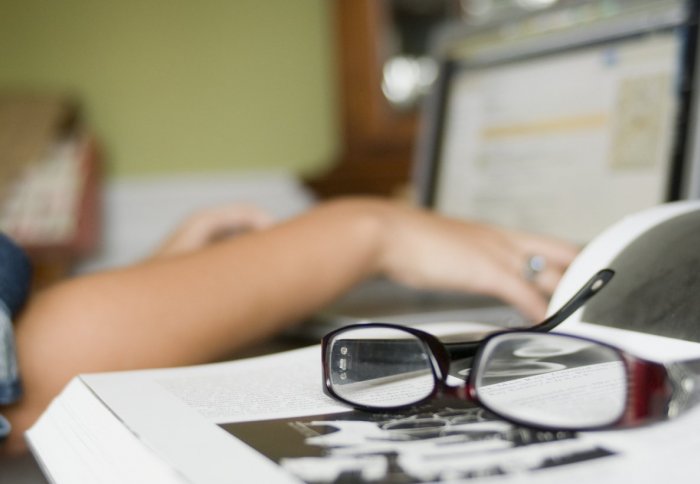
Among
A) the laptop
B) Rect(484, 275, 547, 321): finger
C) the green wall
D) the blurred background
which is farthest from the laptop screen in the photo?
the green wall

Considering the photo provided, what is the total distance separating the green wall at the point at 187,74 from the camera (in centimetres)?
177

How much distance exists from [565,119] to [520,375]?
41cm

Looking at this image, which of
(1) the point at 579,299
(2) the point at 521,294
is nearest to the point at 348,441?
(1) the point at 579,299

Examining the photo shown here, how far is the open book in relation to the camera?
0.64ft

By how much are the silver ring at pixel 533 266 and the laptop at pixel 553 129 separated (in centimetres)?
3

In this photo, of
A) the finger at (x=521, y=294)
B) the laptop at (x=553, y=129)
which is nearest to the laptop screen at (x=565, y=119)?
the laptop at (x=553, y=129)

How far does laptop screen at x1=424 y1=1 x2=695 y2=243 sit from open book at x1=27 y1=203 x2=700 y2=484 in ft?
0.87

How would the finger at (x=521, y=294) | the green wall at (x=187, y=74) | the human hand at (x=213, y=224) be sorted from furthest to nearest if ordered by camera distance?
the green wall at (x=187, y=74) → the human hand at (x=213, y=224) → the finger at (x=521, y=294)

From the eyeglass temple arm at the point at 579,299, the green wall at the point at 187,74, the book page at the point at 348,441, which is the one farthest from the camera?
the green wall at the point at 187,74

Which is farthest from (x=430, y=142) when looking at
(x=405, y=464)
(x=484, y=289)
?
(x=405, y=464)

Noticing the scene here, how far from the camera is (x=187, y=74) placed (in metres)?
1.89

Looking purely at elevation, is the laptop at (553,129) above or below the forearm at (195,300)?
above

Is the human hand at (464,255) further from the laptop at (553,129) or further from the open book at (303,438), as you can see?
the open book at (303,438)

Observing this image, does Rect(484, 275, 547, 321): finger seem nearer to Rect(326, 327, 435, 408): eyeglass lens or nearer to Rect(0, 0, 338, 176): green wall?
Rect(326, 327, 435, 408): eyeglass lens
